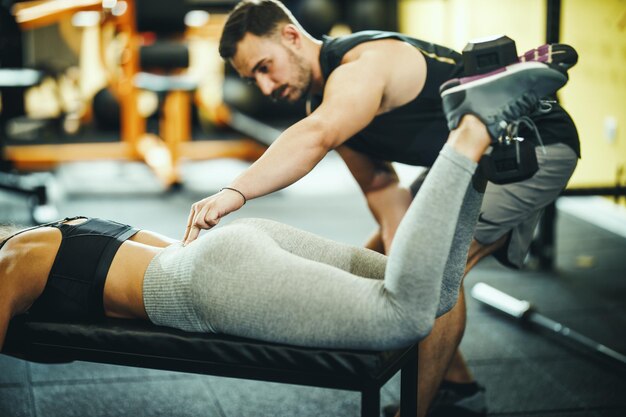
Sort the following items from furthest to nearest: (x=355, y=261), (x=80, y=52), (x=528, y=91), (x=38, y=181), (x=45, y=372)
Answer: (x=80, y=52)
(x=38, y=181)
(x=45, y=372)
(x=355, y=261)
(x=528, y=91)

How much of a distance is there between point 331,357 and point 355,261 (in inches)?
10.4

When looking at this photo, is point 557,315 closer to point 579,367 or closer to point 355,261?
point 579,367

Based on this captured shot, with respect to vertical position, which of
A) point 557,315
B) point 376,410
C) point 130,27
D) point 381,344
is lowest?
point 557,315

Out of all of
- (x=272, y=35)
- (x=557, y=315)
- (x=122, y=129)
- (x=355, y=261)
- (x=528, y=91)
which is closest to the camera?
(x=528, y=91)

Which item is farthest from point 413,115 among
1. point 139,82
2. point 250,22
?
point 139,82

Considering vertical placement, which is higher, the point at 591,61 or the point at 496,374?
the point at 591,61

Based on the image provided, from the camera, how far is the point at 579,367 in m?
2.32

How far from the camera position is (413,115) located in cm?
200

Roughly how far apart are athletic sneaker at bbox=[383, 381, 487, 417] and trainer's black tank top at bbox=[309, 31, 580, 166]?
2.04 ft

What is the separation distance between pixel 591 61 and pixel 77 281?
2.60 metres

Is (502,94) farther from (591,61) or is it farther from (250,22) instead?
(591,61)

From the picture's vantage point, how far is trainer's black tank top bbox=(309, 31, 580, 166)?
6.44 feet

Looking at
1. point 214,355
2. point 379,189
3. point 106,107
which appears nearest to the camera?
point 214,355

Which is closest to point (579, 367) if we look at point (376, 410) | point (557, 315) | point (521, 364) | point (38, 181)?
point (521, 364)
